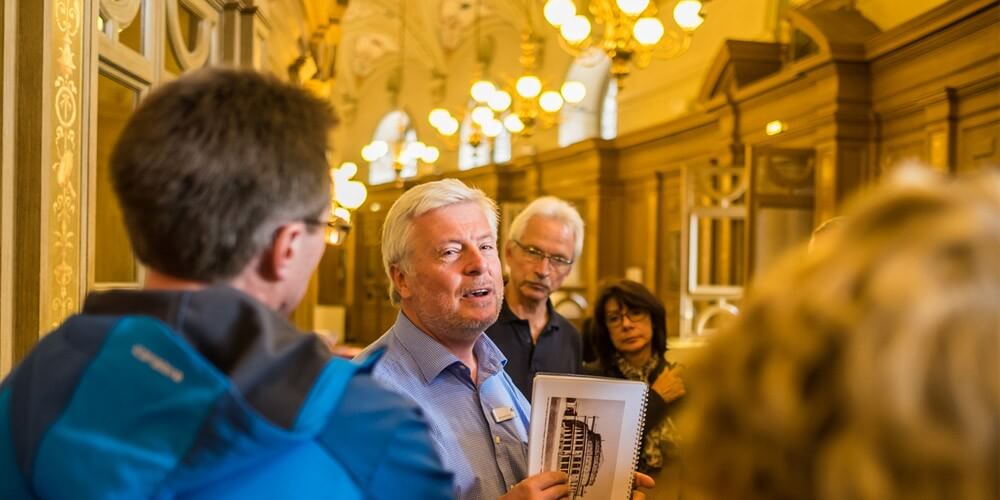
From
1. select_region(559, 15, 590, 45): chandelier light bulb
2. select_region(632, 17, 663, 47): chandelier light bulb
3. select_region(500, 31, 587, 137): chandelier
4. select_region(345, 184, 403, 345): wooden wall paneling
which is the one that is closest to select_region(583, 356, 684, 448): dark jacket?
select_region(632, 17, 663, 47): chandelier light bulb

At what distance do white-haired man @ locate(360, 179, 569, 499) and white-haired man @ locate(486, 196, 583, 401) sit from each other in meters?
1.58

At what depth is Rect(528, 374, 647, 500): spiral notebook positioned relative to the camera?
211cm

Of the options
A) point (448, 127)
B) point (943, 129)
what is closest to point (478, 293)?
point (943, 129)

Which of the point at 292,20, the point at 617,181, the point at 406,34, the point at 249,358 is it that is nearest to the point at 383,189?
the point at 406,34

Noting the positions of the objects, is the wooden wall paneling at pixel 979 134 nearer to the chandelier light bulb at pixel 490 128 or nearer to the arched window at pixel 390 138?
the chandelier light bulb at pixel 490 128

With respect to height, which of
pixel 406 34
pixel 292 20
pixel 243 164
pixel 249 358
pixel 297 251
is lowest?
pixel 249 358

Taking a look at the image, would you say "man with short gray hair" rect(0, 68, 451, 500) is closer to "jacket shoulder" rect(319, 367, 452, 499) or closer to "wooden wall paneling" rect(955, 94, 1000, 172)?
"jacket shoulder" rect(319, 367, 452, 499)

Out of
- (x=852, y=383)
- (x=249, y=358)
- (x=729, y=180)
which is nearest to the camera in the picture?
(x=852, y=383)

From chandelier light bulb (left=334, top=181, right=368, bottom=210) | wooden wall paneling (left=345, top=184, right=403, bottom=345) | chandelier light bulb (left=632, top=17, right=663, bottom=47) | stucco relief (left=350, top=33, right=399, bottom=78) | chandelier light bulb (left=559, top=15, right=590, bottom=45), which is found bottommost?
wooden wall paneling (left=345, top=184, right=403, bottom=345)

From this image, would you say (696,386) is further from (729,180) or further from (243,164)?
(729,180)

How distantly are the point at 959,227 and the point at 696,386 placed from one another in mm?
254

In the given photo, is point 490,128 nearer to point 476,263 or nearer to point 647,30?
point 647,30

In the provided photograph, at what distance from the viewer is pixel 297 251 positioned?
1.35 meters

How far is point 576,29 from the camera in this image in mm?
8406
